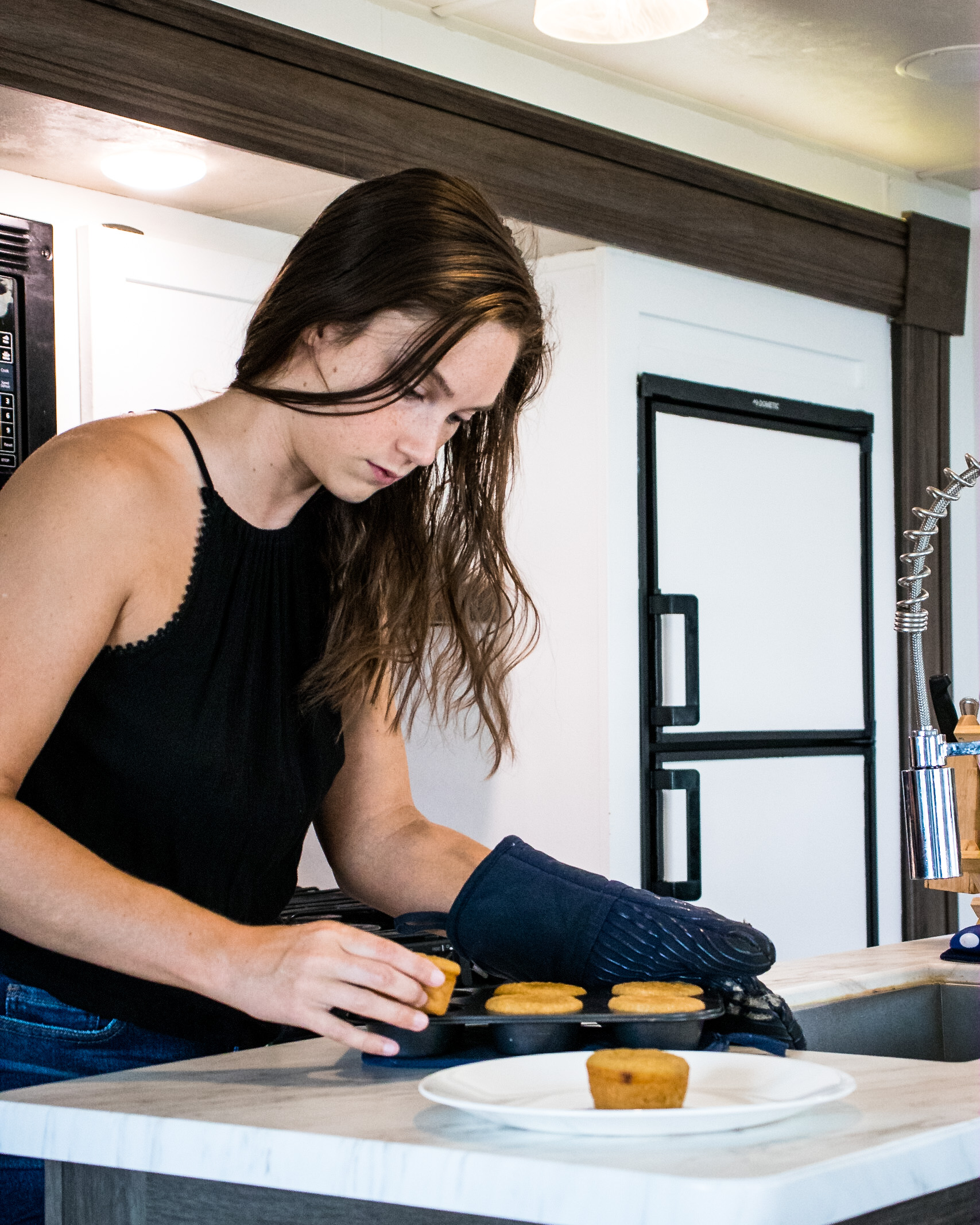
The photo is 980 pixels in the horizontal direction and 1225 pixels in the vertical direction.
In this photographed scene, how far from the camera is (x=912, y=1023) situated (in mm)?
1700

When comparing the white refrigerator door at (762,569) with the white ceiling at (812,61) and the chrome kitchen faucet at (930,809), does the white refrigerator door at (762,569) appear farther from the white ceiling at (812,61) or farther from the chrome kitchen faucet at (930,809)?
the chrome kitchen faucet at (930,809)

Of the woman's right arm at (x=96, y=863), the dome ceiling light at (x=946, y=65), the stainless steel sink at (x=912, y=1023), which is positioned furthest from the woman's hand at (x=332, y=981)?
the dome ceiling light at (x=946, y=65)

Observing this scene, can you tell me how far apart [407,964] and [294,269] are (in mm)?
625

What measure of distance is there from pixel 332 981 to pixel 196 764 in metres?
0.31

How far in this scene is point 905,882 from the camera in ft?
11.4

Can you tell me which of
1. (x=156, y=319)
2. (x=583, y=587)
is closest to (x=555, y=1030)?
(x=156, y=319)

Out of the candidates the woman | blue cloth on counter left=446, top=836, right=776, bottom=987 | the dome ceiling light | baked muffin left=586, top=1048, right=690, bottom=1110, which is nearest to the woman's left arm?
the woman

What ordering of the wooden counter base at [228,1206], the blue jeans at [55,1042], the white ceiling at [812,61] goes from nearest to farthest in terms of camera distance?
the wooden counter base at [228,1206], the blue jeans at [55,1042], the white ceiling at [812,61]

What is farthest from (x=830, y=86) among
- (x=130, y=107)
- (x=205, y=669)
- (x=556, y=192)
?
(x=205, y=669)

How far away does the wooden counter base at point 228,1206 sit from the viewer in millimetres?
857

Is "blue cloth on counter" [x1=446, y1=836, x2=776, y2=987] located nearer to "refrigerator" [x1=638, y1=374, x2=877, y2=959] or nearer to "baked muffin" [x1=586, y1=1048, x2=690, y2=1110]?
"baked muffin" [x1=586, y1=1048, x2=690, y2=1110]

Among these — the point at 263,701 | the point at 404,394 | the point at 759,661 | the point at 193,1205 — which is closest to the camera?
the point at 193,1205

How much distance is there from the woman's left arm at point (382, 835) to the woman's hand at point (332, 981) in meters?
0.38

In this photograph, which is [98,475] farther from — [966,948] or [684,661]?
[684,661]
